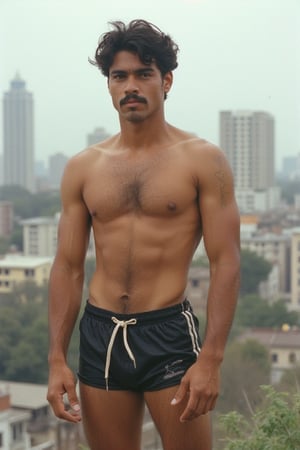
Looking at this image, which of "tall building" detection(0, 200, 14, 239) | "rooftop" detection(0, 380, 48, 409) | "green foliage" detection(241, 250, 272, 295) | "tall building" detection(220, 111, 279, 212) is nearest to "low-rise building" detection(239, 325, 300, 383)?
"rooftop" detection(0, 380, 48, 409)

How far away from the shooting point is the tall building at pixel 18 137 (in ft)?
150

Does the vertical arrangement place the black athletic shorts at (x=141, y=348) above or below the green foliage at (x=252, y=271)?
above

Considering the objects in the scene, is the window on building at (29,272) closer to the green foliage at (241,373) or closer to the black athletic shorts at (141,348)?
the green foliage at (241,373)

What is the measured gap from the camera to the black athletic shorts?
1.65m

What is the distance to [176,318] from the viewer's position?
65.9 inches

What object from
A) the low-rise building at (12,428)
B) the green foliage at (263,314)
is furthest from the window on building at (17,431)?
the green foliage at (263,314)

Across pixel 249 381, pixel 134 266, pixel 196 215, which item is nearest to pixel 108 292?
pixel 134 266

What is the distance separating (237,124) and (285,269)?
29.2ft

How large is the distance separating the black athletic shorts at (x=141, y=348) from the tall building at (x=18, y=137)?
43.9 metres

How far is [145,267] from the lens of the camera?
1682 millimetres

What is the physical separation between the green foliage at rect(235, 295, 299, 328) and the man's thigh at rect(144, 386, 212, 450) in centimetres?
1822

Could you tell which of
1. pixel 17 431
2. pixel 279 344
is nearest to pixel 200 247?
pixel 17 431

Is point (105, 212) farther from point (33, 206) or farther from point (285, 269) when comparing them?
point (33, 206)

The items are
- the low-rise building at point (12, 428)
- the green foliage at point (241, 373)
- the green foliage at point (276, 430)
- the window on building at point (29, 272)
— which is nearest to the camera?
the green foliage at point (276, 430)
